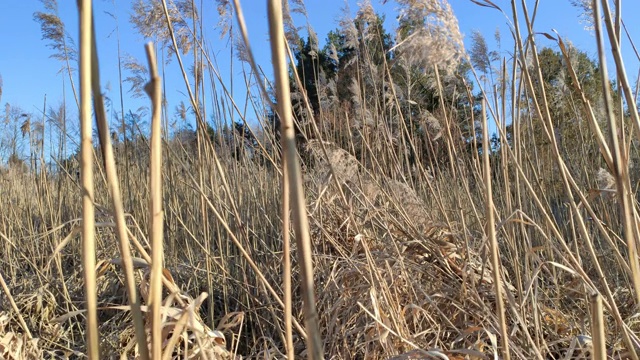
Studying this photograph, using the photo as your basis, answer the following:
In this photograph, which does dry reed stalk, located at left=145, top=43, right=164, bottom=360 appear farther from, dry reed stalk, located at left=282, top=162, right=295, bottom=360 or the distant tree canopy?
the distant tree canopy

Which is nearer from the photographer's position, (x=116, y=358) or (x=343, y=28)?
(x=116, y=358)

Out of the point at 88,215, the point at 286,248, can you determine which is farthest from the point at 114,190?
the point at 286,248

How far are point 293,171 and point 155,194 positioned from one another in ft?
0.48

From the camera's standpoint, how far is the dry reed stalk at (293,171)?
0.38 m

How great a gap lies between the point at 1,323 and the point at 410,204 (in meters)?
1.44

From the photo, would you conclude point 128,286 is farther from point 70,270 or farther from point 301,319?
point 70,270

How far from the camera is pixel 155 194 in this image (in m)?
0.46

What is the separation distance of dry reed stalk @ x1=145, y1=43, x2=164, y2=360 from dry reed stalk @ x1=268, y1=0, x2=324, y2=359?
11 cm

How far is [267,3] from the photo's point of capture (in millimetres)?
384

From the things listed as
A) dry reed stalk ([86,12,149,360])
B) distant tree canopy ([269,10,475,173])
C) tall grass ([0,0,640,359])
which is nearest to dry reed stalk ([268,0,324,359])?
tall grass ([0,0,640,359])

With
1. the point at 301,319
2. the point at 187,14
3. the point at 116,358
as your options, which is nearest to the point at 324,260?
the point at 301,319

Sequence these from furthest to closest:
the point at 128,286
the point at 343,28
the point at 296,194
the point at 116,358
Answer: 1. the point at 343,28
2. the point at 116,358
3. the point at 128,286
4. the point at 296,194

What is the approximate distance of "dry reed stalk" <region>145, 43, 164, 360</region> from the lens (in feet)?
1.41

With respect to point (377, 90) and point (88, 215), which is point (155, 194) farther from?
point (377, 90)
